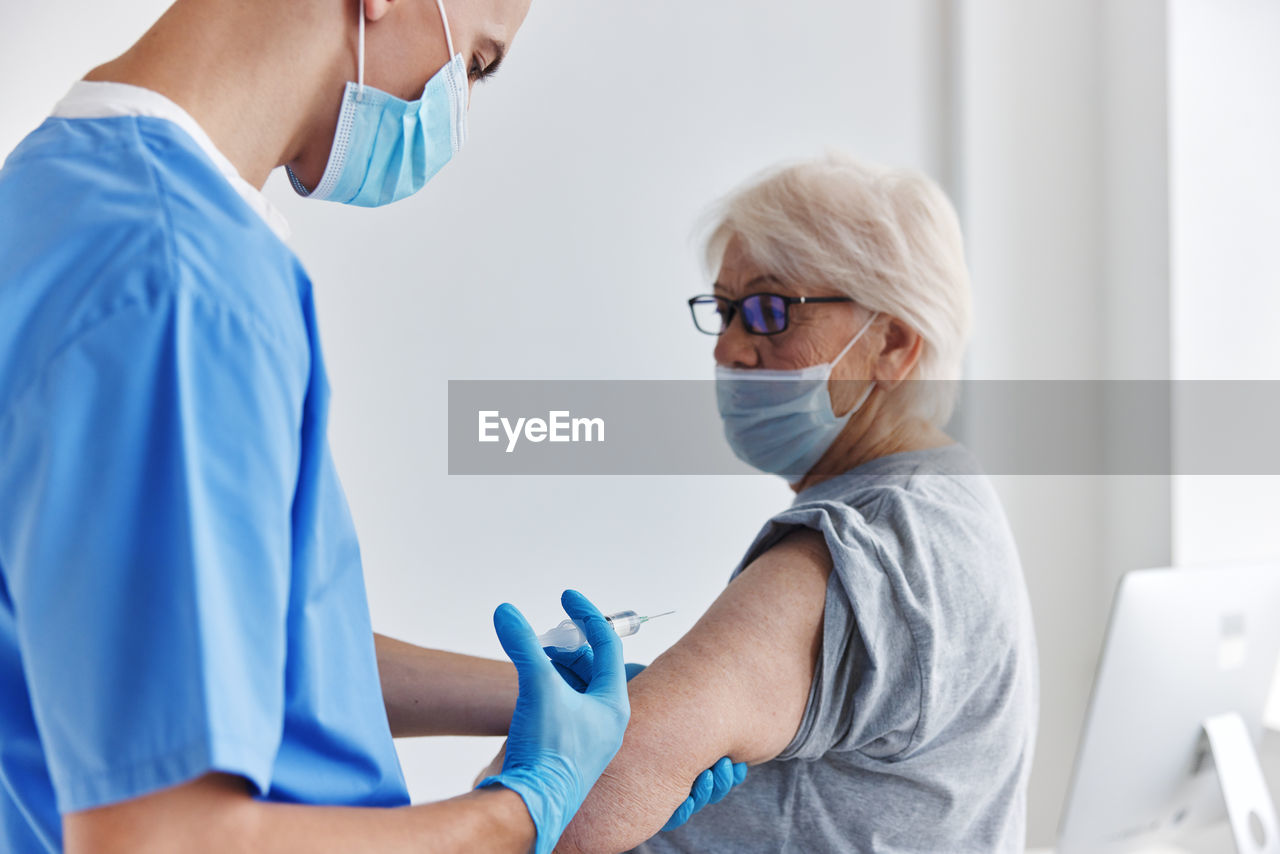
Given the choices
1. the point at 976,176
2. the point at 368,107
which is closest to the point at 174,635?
the point at 368,107

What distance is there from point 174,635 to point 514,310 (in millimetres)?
1561

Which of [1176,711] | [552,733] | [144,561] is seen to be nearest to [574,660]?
[552,733]

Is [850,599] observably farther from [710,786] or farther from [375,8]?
[375,8]

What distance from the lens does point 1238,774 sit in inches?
60.5

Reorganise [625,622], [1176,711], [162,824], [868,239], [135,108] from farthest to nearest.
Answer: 1. [1176,711]
2. [868,239]
3. [625,622]
4. [135,108]
5. [162,824]

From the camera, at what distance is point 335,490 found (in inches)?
25.3

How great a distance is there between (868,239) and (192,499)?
3.14 ft

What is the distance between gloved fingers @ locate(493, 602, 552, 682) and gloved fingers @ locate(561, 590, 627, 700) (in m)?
0.07

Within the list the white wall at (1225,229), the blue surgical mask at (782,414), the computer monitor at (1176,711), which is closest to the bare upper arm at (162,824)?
the blue surgical mask at (782,414)

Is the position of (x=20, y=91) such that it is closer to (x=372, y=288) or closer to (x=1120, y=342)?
(x=372, y=288)

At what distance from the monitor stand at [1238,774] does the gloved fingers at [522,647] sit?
129cm

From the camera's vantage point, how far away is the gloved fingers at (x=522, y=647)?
772mm

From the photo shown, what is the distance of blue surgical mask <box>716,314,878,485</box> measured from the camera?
50.6 inches

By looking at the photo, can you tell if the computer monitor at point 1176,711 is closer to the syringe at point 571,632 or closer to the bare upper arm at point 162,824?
the syringe at point 571,632
